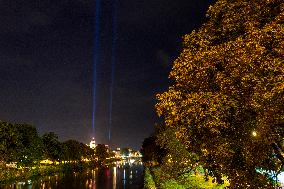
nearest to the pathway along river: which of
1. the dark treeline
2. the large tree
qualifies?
the dark treeline

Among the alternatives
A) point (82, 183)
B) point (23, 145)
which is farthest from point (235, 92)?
point (23, 145)

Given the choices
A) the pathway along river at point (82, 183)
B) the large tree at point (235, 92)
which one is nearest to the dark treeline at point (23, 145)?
the pathway along river at point (82, 183)

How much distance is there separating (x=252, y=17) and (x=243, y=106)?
3.12 m

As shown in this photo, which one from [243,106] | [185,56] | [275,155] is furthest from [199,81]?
[275,155]

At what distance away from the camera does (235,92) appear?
41.3ft

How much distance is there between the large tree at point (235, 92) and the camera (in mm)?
11562

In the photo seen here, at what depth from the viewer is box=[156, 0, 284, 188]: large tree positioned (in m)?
11.6

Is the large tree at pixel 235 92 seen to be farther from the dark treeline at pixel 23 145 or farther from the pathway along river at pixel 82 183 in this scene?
the dark treeline at pixel 23 145

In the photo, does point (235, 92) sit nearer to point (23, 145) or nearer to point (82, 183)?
point (82, 183)

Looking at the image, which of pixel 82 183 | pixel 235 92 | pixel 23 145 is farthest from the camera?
pixel 23 145

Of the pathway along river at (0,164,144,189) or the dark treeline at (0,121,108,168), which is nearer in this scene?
the pathway along river at (0,164,144,189)

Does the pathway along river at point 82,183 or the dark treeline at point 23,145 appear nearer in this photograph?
the pathway along river at point 82,183

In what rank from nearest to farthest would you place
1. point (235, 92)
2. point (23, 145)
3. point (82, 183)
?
point (235, 92) → point (82, 183) → point (23, 145)

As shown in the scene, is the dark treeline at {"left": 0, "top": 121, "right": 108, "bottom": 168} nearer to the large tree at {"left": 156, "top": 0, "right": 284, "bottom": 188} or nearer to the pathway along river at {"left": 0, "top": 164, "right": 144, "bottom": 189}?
the pathway along river at {"left": 0, "top": 164, "right": 144, "bottom": 189}
